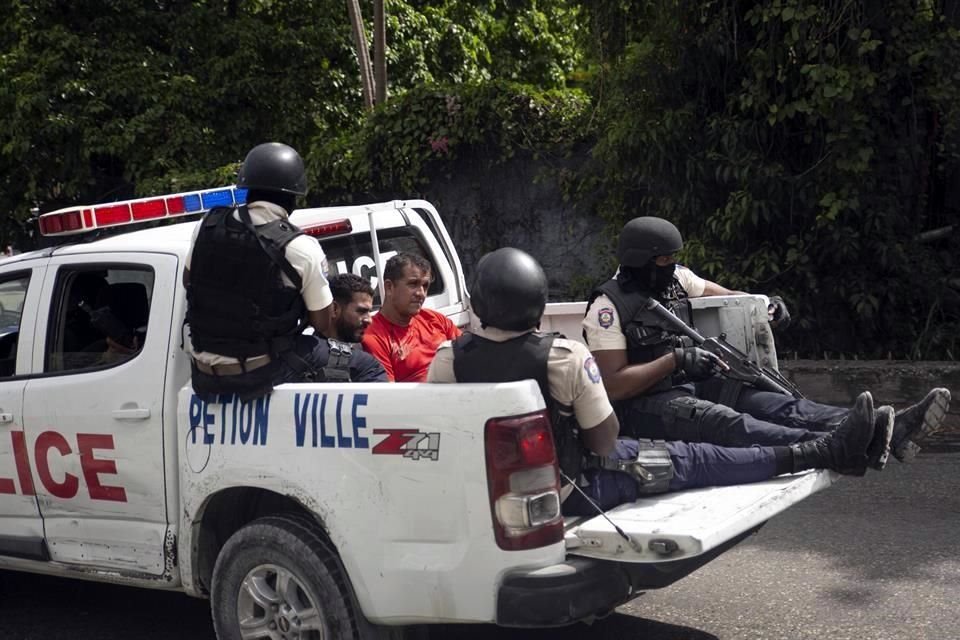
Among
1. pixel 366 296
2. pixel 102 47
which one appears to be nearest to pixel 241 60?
pixel 102 47

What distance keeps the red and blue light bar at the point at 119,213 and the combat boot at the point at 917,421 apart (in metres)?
2.79

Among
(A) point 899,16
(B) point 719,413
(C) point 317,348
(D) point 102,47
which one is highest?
(D) point 102,47

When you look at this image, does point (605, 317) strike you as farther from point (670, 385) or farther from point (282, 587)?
point (282, 587)

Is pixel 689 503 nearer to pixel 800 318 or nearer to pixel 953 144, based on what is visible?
pixel 800 318

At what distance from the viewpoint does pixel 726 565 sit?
548cm

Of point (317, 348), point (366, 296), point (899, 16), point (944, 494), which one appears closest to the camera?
point (317, 348)

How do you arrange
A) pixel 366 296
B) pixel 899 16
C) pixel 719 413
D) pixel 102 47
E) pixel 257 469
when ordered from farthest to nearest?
1. pixel 102 47
2. pixel 899 16
3. pixel 366 296
4. pixel 719 413
5. pixel 257 469

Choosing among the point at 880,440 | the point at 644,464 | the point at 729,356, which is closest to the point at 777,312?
the point at 729,356

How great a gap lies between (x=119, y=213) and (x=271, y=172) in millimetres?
947

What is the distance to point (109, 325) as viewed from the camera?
468 cm

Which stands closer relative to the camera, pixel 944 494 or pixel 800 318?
pixel 944 494

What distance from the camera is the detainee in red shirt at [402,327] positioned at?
5.30m

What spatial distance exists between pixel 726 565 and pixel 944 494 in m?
1.84

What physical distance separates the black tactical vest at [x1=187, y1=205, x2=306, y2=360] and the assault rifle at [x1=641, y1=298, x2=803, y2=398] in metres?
1.63
